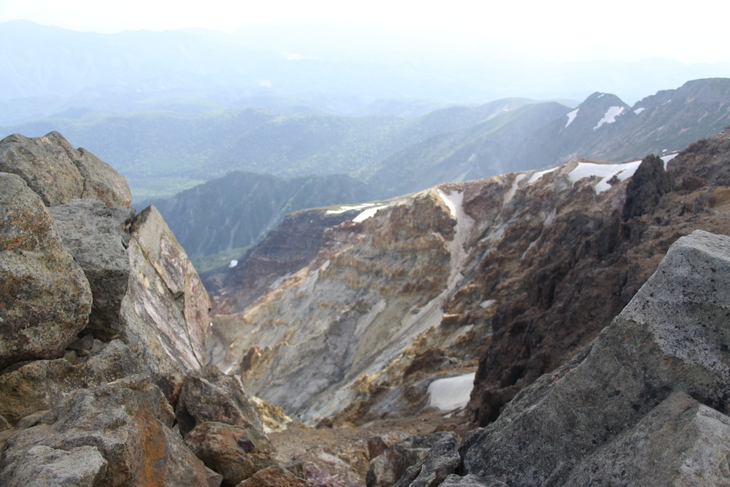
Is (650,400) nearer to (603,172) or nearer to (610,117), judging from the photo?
(603,172)

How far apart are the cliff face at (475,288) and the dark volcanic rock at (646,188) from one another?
10 cm

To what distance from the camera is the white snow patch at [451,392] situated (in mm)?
27675

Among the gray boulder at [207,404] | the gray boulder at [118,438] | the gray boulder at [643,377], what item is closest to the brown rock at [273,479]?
the gray boulder at [118,438]

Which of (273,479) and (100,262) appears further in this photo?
(100,262)

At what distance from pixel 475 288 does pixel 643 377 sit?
131ft

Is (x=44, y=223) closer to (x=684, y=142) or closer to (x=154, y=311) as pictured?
(x=154, y=311)

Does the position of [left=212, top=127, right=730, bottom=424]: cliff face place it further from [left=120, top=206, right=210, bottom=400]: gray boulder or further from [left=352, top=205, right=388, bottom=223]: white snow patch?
[left=352, top=205, right=388, bottom=223]: white snow patch

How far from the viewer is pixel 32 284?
9.24 meters

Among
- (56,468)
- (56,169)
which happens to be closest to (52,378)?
(56,468)

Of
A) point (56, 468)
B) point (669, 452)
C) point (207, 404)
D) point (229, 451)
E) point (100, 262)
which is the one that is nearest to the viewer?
point (669, 452)

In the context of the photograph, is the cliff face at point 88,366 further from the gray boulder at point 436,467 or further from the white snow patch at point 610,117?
the white snow patch at point 610,117

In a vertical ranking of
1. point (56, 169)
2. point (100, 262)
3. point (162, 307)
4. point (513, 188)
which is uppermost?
point (56, 169)

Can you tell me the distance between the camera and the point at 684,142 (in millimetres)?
129750

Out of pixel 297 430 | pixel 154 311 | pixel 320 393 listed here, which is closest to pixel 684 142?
pixel 320 393
